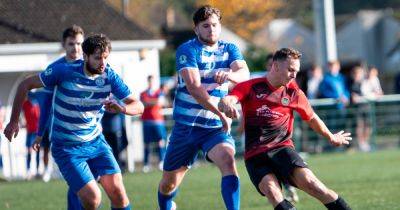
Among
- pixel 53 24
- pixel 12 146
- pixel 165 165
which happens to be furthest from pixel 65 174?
pixel 53 24

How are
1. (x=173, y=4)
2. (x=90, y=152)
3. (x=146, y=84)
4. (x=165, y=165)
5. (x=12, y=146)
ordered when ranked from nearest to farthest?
1. (x=90, y=152)
2. (x=165, y=165)
3. (x=12, y=146)
4. (x=146, y=84)
5. (x=173, y=4)

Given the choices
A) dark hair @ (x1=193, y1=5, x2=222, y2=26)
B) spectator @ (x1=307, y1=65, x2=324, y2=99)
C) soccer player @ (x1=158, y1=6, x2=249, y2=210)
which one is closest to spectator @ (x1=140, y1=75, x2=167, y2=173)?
spectator @ (x1=307, y1=65, x2=324, y2=99)

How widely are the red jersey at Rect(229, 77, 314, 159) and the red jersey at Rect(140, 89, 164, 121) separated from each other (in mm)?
11659

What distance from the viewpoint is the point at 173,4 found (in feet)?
231

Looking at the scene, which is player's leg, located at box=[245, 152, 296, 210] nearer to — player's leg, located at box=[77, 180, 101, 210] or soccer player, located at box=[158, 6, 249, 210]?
soccer player, located at box=[158, 6, 249, 210]

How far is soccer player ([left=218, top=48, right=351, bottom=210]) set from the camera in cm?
923

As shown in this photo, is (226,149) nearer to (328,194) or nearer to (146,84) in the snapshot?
(328,194)

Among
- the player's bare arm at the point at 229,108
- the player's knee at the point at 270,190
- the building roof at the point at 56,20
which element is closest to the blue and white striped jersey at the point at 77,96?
the player's bare arm at the point at 229,108

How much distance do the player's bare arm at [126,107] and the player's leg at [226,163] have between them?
2.76 ft

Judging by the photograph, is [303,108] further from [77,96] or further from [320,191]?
[77,96]

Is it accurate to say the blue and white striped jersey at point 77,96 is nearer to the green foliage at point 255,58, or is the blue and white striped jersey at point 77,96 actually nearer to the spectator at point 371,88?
the spectator at point 371,88

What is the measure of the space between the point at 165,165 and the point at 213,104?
1.01 m

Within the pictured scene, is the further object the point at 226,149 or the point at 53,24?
the point at 53,24

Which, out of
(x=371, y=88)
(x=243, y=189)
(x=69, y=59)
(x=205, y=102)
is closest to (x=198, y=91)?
(x=205, y=102)
